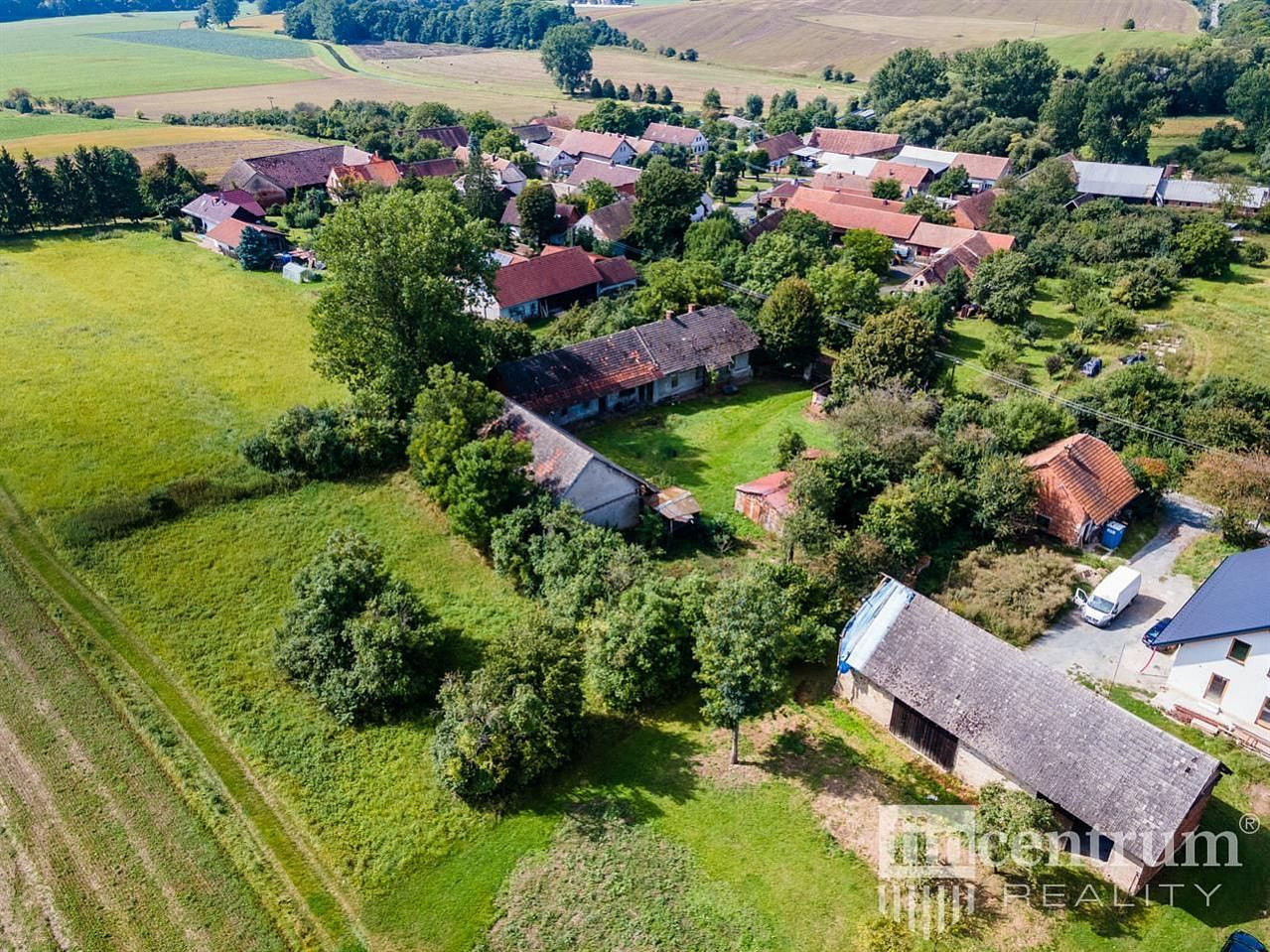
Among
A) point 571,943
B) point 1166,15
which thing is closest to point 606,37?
point 1166,15

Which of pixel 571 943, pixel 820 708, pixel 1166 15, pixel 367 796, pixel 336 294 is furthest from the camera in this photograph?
pixel 1166 15

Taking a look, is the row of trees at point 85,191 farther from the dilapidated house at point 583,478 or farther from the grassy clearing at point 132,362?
the dilapidated house at point 583,478

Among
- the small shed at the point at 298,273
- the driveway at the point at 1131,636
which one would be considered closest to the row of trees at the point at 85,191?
the small shed at the point at 298,273

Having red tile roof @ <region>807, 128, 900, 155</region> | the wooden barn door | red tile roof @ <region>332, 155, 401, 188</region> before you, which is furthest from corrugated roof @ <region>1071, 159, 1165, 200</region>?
the wooden barn door

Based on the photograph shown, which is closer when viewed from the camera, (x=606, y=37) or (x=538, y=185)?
(x=538, y=185)

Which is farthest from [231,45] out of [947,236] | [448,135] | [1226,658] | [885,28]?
[1226,658]

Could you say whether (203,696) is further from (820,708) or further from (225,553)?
(820,708)
